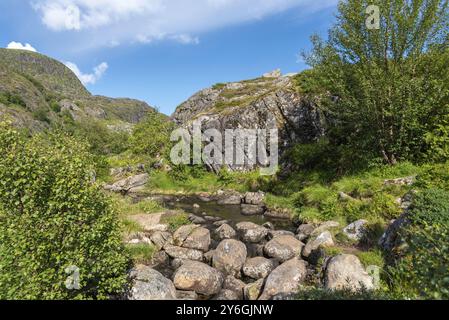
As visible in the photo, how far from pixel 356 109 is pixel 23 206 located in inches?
955

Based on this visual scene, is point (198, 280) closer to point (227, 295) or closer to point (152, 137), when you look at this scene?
point (227, 295)

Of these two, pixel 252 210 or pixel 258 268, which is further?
pixel 252 210

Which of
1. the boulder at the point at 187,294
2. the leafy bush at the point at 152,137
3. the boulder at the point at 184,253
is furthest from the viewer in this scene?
the leafy bush at the point at 152,137

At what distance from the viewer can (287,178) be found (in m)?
37.8

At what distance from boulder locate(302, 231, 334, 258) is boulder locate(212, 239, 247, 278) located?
381 centimetres

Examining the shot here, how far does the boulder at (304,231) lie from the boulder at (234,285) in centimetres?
689

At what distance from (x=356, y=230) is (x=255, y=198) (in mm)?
17234

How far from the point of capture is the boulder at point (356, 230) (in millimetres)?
17189

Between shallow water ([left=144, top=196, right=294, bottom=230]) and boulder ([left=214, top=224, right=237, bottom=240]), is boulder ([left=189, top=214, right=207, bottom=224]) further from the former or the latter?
boulder ([left=214, top=224, right=237, bottom=240])

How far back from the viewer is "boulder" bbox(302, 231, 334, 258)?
16.7 meters

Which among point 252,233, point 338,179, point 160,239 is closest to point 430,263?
point 252,233

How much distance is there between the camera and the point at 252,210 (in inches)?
1195

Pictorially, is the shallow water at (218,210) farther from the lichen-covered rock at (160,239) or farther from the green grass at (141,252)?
the green grass at (141,252)

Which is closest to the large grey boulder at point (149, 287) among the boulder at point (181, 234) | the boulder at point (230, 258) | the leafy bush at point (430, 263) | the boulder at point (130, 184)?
the boulder at point (230, 258)
